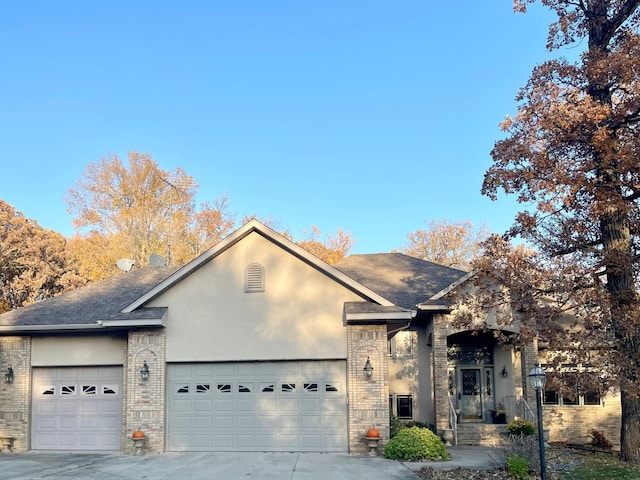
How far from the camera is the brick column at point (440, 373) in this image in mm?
17859

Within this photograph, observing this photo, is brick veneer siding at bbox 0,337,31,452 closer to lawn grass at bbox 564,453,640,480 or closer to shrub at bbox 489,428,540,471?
shrub at bbox 489,428,540,471

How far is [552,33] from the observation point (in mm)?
15328

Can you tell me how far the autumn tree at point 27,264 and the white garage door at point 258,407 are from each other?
23174mm

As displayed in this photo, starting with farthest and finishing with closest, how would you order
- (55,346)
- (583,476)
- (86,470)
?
1. (55,346)
2. (86,470)
3. (583,476)

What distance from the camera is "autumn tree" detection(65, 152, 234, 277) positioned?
121 ft

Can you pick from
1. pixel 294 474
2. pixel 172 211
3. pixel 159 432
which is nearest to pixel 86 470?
pixel 159 432

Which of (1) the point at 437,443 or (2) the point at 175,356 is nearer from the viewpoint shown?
(1) the point at 437,443

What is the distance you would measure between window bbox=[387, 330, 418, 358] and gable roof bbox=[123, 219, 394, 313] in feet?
14.4

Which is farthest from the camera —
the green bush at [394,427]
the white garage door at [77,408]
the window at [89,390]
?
the window at [89,390]

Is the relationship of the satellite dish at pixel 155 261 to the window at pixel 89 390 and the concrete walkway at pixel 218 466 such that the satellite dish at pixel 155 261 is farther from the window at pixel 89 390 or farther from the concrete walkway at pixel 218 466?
the concrete walkway at pixel 218 466

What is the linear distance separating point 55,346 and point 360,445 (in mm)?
9411

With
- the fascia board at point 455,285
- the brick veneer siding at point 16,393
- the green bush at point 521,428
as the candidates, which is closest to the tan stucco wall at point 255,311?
the fascia board at point 455,285

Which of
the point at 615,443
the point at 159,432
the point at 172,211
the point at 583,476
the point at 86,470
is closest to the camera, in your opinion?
the point at 583,476

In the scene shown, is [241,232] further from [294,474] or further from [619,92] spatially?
[619,92]
